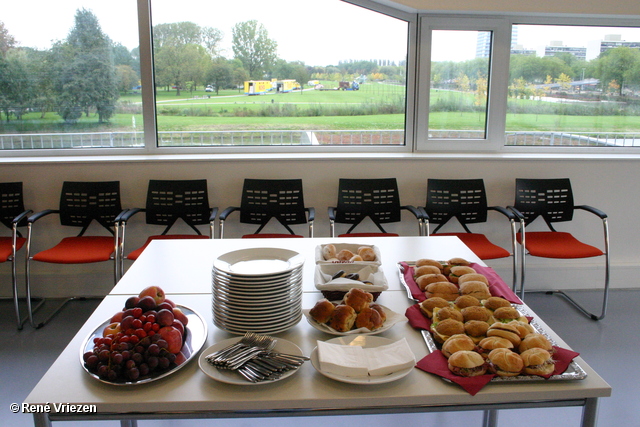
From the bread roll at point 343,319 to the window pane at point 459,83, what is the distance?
3.09 m

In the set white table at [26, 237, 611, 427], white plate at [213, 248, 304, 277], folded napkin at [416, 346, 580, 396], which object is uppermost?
white plate at [213, 248, 304, 277]

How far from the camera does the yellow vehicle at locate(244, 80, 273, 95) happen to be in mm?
4254

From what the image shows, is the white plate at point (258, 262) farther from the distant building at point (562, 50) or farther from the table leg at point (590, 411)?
the distant building at point (562, 50)

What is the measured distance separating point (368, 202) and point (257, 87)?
4.38 feet

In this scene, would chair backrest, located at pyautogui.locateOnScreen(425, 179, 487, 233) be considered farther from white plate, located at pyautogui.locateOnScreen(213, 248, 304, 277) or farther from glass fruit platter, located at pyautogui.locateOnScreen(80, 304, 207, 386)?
glass fruit platter, located at pyautogui.locateOnScreen(80, 304, 207, 386)

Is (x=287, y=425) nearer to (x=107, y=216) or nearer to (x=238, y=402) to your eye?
(x=238, y=402)

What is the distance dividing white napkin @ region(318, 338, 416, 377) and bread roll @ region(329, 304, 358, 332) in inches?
3.7

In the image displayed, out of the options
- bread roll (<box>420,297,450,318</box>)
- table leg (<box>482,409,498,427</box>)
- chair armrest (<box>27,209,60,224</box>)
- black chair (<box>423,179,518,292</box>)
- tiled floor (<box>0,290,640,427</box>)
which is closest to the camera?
bread roll (<box>420,297,450,318</box>)

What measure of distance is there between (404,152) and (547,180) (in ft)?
3.61

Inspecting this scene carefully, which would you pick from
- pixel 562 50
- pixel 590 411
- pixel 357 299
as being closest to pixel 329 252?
pixel 357 299

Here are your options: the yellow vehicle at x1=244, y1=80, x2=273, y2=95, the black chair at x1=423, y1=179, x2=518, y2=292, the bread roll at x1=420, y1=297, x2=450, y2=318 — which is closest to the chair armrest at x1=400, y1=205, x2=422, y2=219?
the black chair at x1=423, y1=179, x2=518, y2=292

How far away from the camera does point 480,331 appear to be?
1.42m

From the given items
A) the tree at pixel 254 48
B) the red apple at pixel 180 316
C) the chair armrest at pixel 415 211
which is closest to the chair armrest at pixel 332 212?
the chair armrest at pixel 415 211

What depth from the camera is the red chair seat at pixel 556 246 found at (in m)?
3.45
